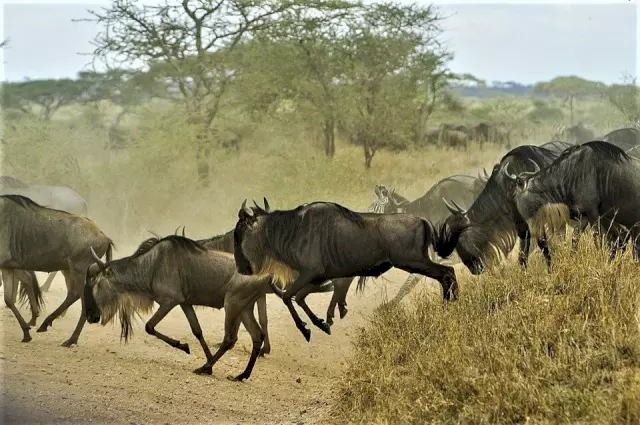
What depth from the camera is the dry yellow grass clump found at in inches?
212

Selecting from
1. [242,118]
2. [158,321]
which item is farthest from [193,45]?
[158,321]

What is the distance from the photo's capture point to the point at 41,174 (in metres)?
18.3

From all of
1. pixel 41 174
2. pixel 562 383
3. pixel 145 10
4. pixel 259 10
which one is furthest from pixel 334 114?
pixel 562 383

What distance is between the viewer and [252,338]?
7621 mm

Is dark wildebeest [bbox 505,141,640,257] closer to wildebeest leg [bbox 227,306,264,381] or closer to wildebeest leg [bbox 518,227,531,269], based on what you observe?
wildebeest leg [bbox 518,227,531,269]

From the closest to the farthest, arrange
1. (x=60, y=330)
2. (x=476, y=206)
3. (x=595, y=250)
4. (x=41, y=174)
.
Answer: (x=595, y=250) → (x=476, y=206) → (x=60, y=330) → (x=41, y=174)

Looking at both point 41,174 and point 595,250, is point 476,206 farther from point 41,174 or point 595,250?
point 41,174

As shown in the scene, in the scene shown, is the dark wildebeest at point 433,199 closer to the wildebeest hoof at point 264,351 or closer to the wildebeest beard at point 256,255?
the wildebeest hoof at point 264,351

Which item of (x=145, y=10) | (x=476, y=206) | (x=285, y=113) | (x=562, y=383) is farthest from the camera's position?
(x=285, y=113)

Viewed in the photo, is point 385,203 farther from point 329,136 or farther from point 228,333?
point 329,136

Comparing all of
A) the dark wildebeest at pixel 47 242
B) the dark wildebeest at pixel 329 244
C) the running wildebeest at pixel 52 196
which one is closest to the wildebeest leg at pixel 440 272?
the dark wildebeest at pixel 329 244

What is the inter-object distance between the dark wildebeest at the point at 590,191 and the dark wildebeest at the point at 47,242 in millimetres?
3514

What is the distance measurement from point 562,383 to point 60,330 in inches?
204

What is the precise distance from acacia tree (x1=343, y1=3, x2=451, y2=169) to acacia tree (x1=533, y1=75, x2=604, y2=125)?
39.3 ft
